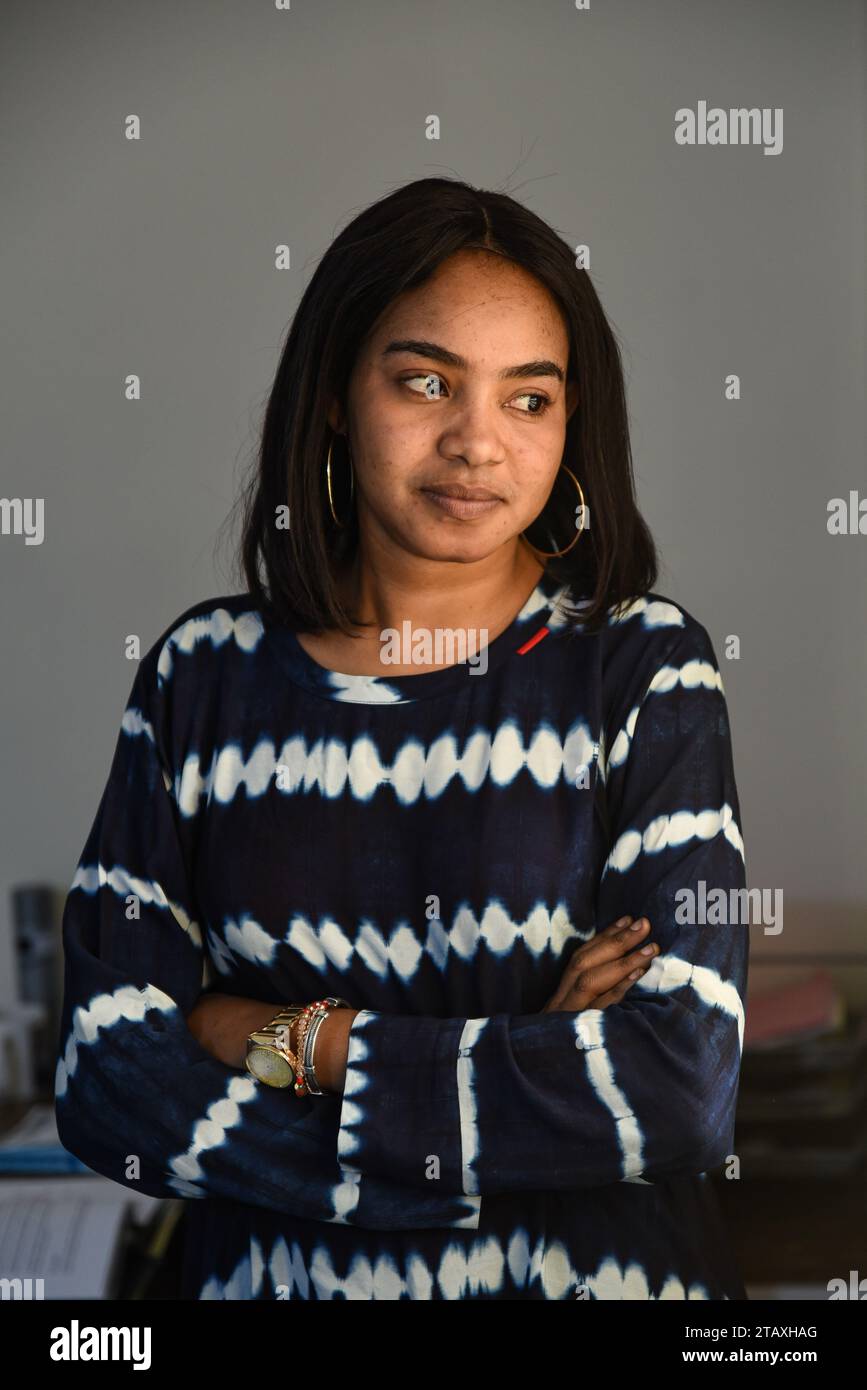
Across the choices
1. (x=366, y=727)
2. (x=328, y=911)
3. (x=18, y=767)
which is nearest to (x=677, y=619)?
(x=366, y=727)

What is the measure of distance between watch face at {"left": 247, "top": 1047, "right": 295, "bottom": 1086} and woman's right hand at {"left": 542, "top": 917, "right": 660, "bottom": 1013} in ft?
0.84

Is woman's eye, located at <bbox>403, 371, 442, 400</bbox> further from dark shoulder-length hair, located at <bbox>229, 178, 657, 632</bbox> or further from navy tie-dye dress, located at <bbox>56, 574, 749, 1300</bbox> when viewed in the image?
navy tie-dye dress, located at <bbox>56, 574, 749, 1300</bbox>

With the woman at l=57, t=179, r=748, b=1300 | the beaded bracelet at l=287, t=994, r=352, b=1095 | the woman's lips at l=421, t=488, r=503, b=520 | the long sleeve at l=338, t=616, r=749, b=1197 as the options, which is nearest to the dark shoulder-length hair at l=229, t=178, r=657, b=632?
the woman at l=57, t=179, r=748, b=1300

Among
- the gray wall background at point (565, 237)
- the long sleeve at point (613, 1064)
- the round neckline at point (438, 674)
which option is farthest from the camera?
the gray wall background at point (565, 237)

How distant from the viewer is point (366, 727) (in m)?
1.42

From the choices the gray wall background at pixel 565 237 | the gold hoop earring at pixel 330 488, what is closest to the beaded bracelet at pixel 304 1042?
the gold hoop earring at pixel 330 488

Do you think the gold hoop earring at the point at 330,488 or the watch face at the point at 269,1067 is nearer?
the watch face at the point at 269,1067

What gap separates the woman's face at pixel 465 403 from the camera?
132 centimetres

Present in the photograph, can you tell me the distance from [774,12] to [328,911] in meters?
1.62

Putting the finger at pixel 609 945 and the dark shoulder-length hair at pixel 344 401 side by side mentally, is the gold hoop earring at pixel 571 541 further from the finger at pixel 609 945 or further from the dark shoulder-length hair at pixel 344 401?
the finger at pixel 609 945

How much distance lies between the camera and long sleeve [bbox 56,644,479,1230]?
1.31 m

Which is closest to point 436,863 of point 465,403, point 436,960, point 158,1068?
point 436,960

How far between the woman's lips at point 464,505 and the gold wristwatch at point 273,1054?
1.64 feet

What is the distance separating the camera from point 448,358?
1319mm
